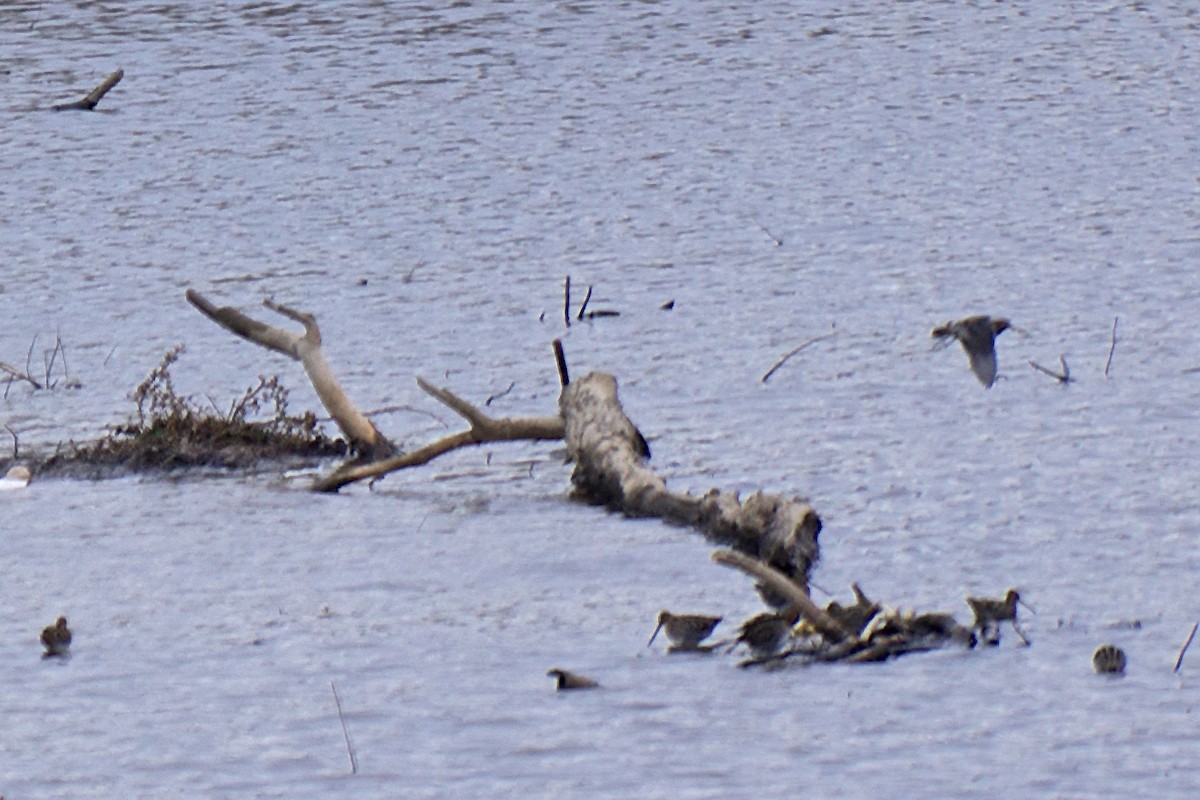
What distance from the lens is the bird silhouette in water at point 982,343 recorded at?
18.0m

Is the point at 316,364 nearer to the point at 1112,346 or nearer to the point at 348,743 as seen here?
the point at 348,743

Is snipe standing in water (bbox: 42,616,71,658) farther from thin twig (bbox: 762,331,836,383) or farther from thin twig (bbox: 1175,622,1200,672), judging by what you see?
thin twig (bbox: 762,331,836,383)

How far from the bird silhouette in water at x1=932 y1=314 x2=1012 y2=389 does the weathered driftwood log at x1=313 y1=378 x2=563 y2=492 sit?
3775 millimetres

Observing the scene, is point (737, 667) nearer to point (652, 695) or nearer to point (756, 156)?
point (652, 695)

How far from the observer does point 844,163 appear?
2848 cm

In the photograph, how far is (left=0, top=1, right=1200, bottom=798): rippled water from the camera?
1119 cm

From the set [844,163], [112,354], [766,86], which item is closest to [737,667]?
[112,354]

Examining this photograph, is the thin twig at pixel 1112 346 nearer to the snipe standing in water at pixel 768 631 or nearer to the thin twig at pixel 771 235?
the thin twig at pixel 771 235

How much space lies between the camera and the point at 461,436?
15195 mm

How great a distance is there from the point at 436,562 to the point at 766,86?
21.4 m

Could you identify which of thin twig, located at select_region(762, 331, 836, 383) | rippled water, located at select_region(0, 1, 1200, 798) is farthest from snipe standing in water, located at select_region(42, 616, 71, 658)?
thin twig, located at select_region(762, 331, 836, 383)

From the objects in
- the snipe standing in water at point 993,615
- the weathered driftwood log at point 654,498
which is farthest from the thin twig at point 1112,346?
the snipe standing in water at point 993,615

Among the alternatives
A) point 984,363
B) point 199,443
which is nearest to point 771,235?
point 984,363

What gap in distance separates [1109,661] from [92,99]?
925 inches
